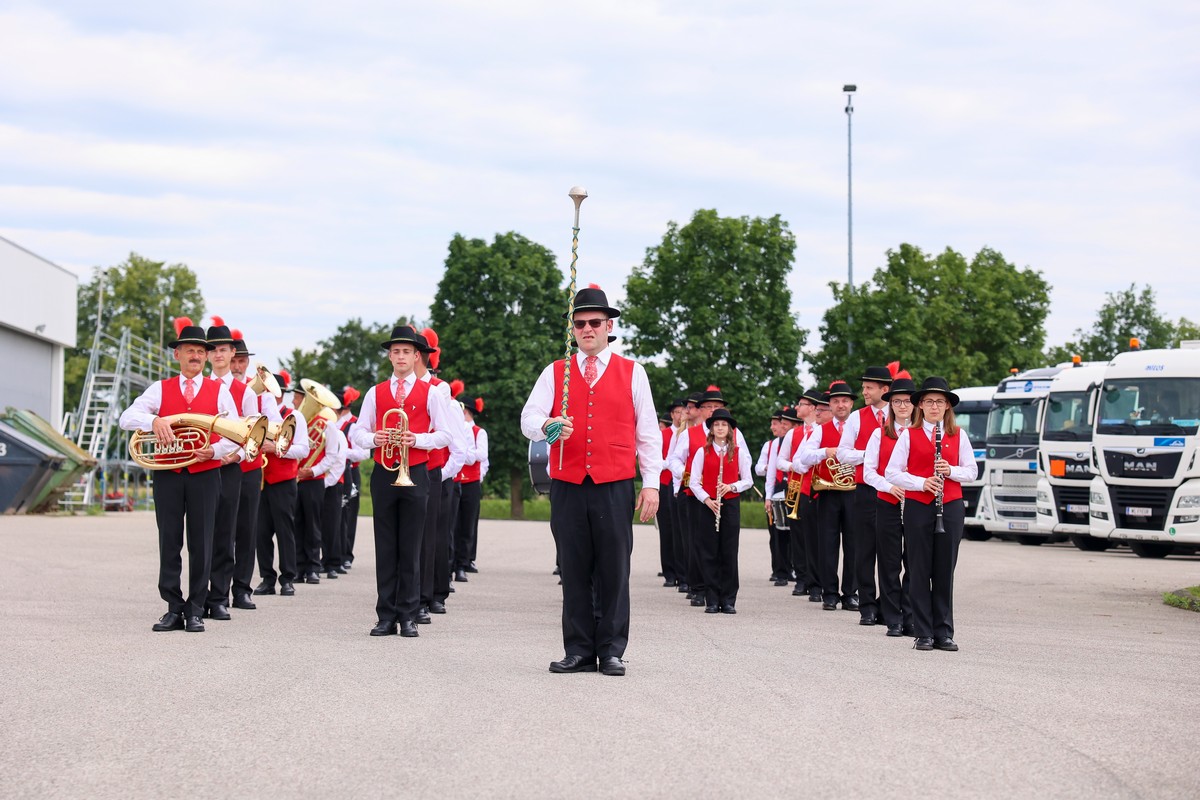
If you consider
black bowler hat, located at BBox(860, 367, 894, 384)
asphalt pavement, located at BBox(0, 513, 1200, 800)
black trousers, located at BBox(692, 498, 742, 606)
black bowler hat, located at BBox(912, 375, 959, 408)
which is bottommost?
asphalt pavement, located at BBox(0, 513, 1200, 800)

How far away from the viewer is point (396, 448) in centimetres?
1129

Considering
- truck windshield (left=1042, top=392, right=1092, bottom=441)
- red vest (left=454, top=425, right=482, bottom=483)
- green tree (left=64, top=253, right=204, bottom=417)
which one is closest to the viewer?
red vest (left=454, top=425, right=482, bottom=483)

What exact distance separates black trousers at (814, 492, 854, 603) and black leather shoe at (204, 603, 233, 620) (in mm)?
5987

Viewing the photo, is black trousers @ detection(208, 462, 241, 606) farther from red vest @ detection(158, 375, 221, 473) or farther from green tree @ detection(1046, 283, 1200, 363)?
green tree @ detection(1046, 283, 1200, 363)

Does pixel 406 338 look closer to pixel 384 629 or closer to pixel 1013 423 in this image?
pixel 384 629

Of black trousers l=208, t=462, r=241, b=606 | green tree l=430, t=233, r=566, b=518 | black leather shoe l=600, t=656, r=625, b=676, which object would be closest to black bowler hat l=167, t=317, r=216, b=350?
black trousers l=208, t=462, r=241, b=606

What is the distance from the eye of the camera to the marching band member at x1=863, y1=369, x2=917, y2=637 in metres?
11.9

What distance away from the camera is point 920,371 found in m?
53.6

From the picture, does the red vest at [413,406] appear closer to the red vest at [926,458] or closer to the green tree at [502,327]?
the red vest at [926,458]

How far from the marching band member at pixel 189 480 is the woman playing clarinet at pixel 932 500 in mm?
5268

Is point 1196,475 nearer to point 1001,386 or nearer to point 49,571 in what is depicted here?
point 1001,386

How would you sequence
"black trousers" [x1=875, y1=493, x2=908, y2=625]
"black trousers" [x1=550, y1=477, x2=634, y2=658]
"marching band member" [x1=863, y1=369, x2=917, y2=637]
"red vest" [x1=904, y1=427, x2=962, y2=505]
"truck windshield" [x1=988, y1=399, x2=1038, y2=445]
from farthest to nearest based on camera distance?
"truck windshield" [x1=988, y1=399, x2=1038, y2=445] < "black trousers" [x1=875, y1=493, x2=908, y2=625] < "marching band member" [x1=863, y1=369, x2=917, y2=637] < "red vest" [x1=904, y1=427, x2=962, y2=505] < "black trousers" [x1=550, y1=477, x2=634, y2=658]

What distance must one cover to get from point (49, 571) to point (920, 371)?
134ft

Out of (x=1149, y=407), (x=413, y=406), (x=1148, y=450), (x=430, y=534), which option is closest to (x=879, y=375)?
(x=430, y=534)
